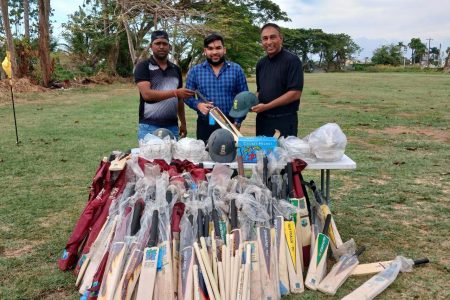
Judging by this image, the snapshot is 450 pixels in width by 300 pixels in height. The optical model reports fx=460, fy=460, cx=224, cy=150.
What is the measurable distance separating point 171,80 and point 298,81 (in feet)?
3.71

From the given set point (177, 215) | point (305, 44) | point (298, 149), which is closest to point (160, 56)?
point (298, 149)

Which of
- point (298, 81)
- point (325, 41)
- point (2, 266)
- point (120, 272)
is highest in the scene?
point (325, 41)

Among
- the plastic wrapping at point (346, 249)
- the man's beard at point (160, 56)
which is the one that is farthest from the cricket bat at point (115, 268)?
the man's beard at point (160, 56)

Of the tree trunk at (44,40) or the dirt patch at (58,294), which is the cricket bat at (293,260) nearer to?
the dirt patch at (58,294)

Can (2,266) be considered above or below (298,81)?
below

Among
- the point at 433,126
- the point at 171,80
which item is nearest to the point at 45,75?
the point at 433,126

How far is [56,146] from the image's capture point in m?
7.98

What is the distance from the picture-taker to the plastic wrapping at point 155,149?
350 centimetres

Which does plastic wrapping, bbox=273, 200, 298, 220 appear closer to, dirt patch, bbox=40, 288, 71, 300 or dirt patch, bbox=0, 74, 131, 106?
dirt patch, bbox=40, 288, 71, 300

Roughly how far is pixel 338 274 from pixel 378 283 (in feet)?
0.87

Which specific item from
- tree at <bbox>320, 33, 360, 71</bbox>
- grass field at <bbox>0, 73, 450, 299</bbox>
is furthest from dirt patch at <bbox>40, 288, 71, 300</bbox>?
tree at <bbox>320, 33, 360, 71</bbox>

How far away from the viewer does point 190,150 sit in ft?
11.6

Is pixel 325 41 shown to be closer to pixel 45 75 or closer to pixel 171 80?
pixel 45 75

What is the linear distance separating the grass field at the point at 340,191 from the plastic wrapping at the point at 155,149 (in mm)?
1023
